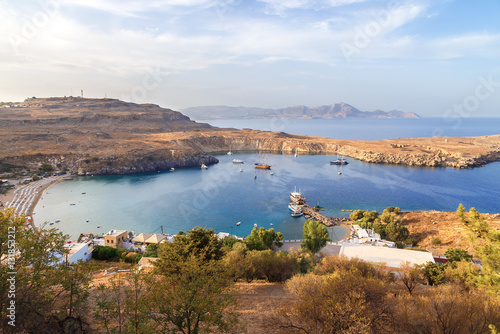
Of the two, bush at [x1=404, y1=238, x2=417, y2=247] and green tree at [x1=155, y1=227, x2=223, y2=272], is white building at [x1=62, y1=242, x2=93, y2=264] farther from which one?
bush at [x1=404, y1=238, x2=417, y2=247]

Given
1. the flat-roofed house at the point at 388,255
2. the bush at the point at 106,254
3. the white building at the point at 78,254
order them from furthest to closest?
the bush at the point at 106,254, the white building at the point at 78,254, the flat-roofed house at the point at 388,255

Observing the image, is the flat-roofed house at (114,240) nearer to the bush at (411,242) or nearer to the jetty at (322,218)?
the jetty at (322,218)

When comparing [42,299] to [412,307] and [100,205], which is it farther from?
[100,205]

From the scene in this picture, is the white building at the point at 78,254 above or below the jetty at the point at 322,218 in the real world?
above

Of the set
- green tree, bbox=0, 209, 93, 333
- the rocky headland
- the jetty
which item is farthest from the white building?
the rocky headland

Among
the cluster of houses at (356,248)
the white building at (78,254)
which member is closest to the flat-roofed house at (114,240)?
the cluster of houses at (356,248)

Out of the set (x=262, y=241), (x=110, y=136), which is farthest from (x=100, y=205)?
(x=110, y=136)

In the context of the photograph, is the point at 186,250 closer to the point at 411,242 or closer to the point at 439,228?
the point at 411,242
